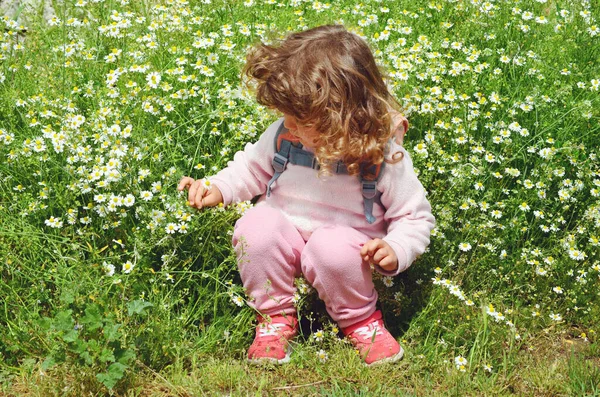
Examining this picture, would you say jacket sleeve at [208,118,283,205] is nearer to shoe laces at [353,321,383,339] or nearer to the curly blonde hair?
the curly blonde hair

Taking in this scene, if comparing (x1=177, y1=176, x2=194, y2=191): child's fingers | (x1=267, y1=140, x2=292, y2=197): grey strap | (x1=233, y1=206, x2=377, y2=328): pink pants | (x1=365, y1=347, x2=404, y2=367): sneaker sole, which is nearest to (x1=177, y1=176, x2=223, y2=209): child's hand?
(x1=177, y1=176, x2=194, y2=191): child's fingers

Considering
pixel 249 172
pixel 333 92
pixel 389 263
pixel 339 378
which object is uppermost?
pixel 333 92

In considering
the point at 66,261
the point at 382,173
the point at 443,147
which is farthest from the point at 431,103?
the point at 66,261

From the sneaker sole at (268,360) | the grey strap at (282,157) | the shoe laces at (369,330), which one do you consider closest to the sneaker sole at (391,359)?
the shoe laces at (369,330)

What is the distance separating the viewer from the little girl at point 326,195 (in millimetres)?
2881

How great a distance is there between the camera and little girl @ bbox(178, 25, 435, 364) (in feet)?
9.45

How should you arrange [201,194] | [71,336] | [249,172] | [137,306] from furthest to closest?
[249,172]
[201,194]
[137,306]
[71,336]

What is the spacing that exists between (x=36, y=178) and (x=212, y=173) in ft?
2.52

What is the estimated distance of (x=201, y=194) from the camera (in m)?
3.14

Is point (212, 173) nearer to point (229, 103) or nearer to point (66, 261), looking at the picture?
point (229, 103)

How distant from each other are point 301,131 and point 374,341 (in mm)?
877

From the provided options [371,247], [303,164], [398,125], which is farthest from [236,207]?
[398,125]

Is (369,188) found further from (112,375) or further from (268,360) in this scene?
(112,375)

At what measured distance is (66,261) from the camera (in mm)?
3209
